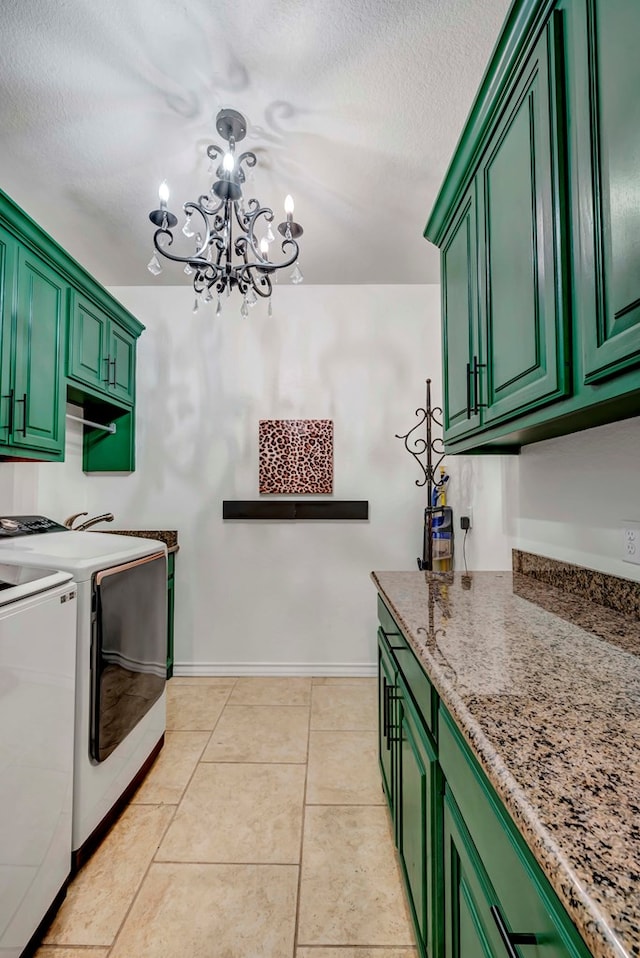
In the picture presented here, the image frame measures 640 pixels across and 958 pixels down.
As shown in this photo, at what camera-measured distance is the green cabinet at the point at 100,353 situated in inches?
95.8

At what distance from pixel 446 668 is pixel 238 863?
4.18 ft

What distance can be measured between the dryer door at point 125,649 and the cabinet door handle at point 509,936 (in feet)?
4.51

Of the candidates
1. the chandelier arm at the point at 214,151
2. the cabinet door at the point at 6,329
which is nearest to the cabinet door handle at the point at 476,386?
the chandelier arm at the point at 214,151

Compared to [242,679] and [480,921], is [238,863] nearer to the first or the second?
[480,921]

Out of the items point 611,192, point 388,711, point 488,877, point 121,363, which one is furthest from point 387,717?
point 121,363

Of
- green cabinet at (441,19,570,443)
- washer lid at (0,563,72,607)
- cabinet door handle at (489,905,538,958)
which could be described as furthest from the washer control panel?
cabinet door handle at (489,905,538,958)

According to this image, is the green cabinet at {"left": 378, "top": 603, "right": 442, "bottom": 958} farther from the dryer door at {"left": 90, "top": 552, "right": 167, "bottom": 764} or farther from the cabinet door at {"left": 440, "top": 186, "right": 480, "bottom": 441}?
the dryer door at {"left": 90, "top": 552, "right": 167, "bottom": 764}

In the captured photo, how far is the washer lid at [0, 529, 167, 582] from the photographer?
59.8 inches

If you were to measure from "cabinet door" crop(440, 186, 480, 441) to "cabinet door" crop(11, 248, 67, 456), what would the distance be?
6.11ft

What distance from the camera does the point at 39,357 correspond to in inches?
85.0

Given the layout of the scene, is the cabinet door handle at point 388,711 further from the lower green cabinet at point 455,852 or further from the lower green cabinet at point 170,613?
the lower green cabinet at point 170,613

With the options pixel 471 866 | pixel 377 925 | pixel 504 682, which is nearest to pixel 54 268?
pixel 504 682

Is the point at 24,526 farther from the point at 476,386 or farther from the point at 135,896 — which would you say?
the point at 476,386

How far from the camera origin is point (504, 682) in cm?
86
